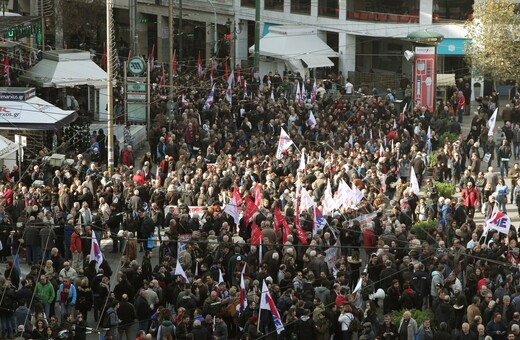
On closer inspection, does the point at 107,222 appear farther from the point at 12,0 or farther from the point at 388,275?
the point at 12,0

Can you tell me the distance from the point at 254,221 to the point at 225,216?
87cm

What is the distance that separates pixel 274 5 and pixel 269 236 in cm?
3801

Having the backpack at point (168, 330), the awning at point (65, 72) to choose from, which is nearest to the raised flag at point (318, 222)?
the backpack at point (168, 330)

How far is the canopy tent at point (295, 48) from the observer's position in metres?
56.9

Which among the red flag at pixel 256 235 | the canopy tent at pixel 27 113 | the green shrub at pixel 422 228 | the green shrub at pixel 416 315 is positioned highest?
the canopy tent at pixel 27 113

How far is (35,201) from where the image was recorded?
3108 centimetres

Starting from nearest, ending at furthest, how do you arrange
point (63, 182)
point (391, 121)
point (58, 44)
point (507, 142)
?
point (63, 182) → point (507, 142) → point (391, 121) → point (58, 44)

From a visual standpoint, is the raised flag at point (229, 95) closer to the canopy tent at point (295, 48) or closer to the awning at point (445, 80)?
the awning at point (445, 80)

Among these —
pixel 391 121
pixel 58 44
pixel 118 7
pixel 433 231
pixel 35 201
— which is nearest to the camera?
pixel 433 231

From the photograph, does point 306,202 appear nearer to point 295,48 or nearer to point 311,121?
point 311,121

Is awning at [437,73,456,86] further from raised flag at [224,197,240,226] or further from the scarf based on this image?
the scarf

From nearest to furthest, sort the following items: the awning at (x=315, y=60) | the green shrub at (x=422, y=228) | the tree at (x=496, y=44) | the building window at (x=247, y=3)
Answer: the green shrub at (x=422, y=228)
the tree at (x=496, y=44)
the awning at (x=315, y=60)
the building window at (x=247, y=3)

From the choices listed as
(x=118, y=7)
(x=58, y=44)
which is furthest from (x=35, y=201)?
(x=118, y=7)

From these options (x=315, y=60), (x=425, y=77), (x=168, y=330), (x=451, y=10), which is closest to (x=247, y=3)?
(x=315, y=60)
